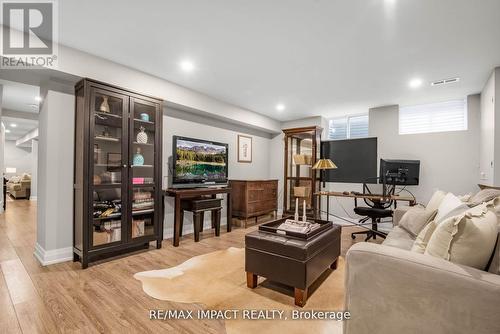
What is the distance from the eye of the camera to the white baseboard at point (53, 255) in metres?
2.73

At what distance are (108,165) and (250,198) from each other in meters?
2.69

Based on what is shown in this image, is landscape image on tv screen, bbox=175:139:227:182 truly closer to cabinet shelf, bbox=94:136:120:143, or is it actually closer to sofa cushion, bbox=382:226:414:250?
cabinet shelf, bbox=94:136:120:143

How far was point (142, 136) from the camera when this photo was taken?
330cm

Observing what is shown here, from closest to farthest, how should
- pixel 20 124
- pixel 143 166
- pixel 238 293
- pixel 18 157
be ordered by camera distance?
1. pixel 238 293
2. pixel 143 166
3. pixel 20 124
4. pixel 18 157

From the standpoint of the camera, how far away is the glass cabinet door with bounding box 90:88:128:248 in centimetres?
281

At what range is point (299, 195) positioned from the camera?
17.7ft

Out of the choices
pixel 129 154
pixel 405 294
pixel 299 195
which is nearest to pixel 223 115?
pixel 129 154

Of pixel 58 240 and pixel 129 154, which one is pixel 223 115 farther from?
pixel 58 240

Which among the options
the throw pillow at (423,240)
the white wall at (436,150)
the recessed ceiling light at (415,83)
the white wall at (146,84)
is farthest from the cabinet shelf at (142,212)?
the white wall at (436,150)

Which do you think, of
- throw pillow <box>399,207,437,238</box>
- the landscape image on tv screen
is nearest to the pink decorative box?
the landscape image on tv screen

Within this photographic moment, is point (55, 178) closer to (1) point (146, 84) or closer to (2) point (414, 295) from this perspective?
(1) point (146, 84)

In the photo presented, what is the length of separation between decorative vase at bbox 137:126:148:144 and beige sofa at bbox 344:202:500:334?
3016 millimetres

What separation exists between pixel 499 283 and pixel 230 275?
2.14 metres

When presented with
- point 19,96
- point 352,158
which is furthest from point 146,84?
point 352,158
